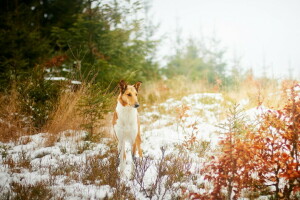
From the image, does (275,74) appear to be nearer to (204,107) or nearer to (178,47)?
(204,107)

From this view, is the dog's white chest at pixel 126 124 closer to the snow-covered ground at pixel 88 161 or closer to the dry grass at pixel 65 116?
the snow-covered ground at pixel 88 161

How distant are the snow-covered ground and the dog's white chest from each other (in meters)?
0.50

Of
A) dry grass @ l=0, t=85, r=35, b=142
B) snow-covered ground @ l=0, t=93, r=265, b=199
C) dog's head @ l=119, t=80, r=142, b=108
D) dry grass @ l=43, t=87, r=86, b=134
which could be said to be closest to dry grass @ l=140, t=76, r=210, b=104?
snow-covered ground @ l=0, t=93, r=265, b=199

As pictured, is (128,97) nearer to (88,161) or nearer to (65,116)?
(88,161)

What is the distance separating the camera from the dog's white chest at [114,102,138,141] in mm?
3584

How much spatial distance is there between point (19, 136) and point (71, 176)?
8.60 ft

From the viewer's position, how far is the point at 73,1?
37.9 ft

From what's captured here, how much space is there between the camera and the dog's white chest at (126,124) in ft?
11.8

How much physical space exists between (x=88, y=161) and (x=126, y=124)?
1136 mm

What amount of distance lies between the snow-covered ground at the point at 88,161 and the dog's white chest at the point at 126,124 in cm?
50

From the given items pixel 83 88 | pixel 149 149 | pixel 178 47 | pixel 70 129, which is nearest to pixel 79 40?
pixel 83 88

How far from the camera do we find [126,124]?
3582 millimetres

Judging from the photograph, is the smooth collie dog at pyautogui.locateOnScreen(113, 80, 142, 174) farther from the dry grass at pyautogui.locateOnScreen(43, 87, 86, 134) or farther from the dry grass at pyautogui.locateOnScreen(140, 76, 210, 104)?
the dry grass at pyautogui.locateOnScreen(140, 76, 210, 104)

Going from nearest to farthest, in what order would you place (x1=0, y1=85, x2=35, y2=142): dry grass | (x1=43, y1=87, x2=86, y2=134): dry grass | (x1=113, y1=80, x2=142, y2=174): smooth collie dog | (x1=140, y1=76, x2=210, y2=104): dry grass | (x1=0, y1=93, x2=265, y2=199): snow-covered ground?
(x1=0, y1=93, x2=265, y2=199): snow-covered ground < (x1=113, y1=80, x2=142, y2=174): smooth collie dog < (x1=0, y1=85, x2=35, y2=142): dry grass < (x1=43, y1=87, x2=86, y2=134): dry grass < (x1=140, y1=76, x2=210, y2=104): dry grass
